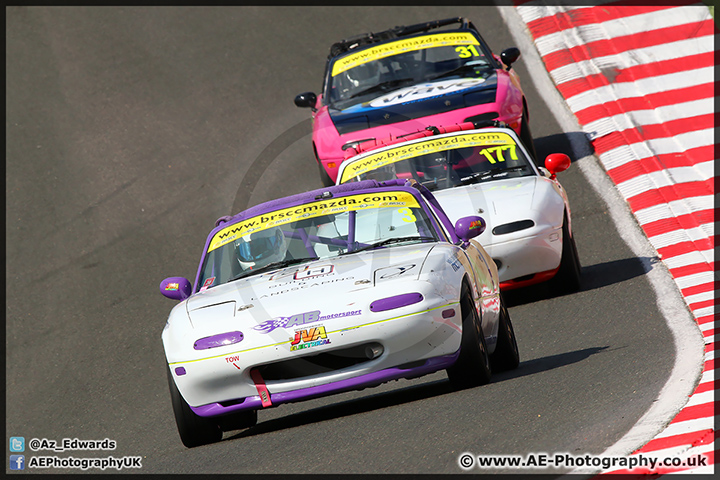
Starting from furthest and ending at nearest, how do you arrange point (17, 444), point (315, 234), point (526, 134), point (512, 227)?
point (526, 134) < point (512, 227) < point (17, 444) < point (315, 234)

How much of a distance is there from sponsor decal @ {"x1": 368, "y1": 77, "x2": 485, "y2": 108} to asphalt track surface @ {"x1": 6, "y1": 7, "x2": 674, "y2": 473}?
66.8 inches

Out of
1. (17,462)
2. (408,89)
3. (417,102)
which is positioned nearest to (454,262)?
(17,462)

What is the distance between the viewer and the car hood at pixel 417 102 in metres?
11.3

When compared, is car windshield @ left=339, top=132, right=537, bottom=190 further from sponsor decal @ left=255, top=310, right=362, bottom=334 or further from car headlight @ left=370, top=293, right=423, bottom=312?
sponsor decal @ left=255, top=310, right=362, bottom=334

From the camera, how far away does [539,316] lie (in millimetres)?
8625

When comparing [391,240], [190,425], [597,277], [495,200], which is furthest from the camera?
[597,277]

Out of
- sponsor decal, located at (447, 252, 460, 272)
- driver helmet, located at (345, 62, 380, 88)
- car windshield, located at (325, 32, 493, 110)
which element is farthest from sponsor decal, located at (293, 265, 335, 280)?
driver helmet, located at (345, 62, 380, 88)

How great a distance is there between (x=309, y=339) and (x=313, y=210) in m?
1.54

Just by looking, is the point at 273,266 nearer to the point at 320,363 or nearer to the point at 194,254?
the point at 320,363

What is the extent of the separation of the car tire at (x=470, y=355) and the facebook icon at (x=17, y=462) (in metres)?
3.13

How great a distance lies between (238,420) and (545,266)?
10.9ft

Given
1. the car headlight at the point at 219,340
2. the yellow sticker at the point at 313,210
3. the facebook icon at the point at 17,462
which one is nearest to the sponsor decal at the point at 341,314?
the car headlight at the point at 219,340

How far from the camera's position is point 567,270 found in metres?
8.96

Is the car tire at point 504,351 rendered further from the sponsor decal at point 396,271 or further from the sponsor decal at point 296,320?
the sponsor decal at point 296,320
